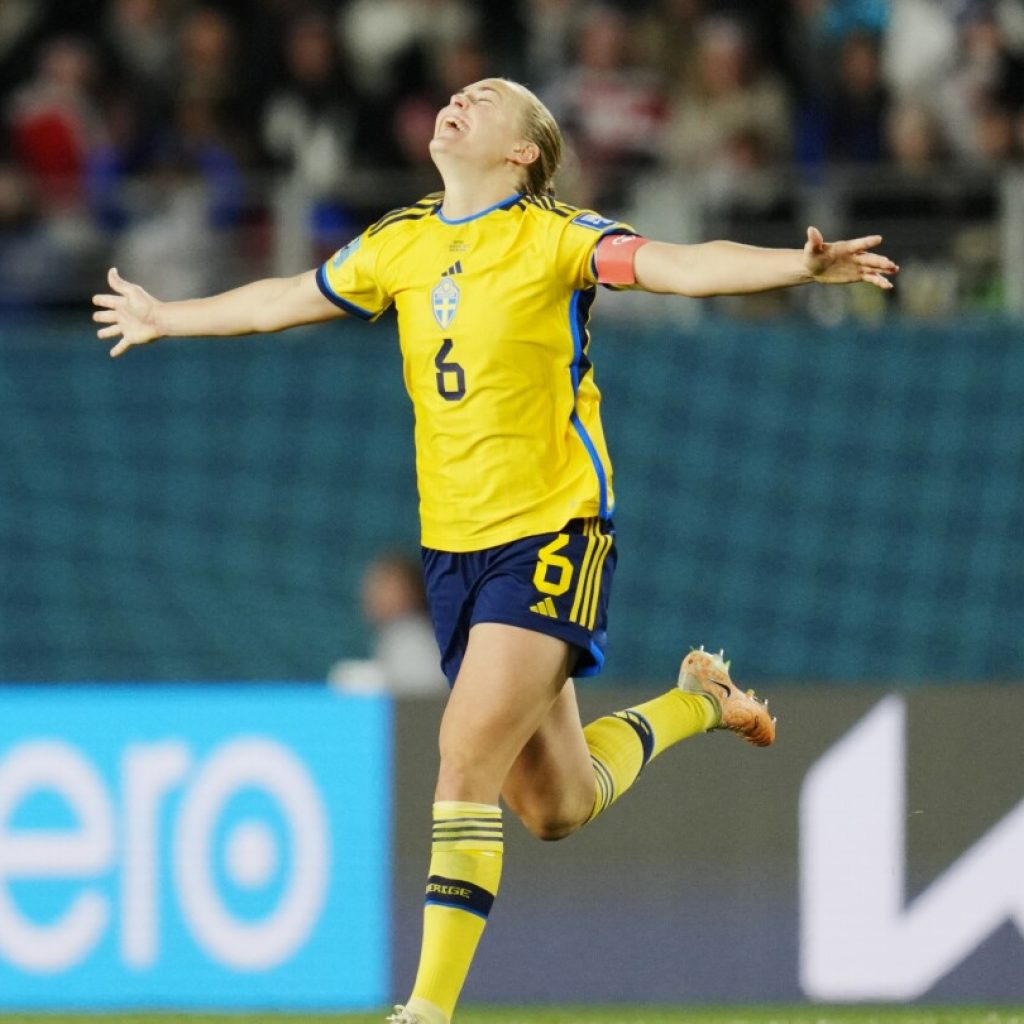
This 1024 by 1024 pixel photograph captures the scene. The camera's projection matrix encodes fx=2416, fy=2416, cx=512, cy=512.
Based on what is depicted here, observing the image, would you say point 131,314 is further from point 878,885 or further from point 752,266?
point 878,885

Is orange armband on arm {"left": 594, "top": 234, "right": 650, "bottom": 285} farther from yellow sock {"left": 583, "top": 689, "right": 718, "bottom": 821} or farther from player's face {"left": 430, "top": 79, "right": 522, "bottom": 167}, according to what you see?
yellow sock {"left": 583, "top": 689, "right": 718, "bottom": 821}

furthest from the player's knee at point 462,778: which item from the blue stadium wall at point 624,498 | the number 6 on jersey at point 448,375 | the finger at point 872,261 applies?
the blue stadium wall at point 624,498

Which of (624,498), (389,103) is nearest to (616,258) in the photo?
(624,498)

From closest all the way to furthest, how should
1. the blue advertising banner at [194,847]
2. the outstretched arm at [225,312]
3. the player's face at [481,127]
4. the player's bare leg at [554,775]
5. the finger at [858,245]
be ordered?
1. the finger at [858,245]
2. the player's face at [481,127]
3. the player's bare leg at [554,775]
4. the outstretched arm at [225,312]
5. the blue advertising banner at [194,847]

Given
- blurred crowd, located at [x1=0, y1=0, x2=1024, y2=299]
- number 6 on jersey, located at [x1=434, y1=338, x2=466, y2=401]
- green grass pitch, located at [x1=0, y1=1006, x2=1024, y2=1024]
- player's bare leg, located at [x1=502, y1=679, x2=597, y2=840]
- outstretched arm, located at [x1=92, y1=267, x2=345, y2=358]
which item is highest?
blurred crowd, located at [x1=0, y1=0, x2=1024, y2=299]

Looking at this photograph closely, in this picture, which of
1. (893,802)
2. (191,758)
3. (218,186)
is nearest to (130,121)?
(218,186)

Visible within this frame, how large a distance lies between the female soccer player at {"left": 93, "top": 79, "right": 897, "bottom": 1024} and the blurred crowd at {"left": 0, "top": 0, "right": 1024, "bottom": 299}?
4.99 m

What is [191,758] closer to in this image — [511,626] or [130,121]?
[511,626]

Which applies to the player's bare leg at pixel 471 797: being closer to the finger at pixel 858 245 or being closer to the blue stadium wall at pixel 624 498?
the finger at pixel 858 245

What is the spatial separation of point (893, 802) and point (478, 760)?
2496mm

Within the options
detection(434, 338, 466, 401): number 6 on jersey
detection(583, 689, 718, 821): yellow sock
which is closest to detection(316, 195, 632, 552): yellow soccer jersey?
detection(434, 338, 466, 401): number 6 on jersey

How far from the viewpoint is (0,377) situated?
1131 centimetres

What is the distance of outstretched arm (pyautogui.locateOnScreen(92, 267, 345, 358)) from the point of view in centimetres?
579

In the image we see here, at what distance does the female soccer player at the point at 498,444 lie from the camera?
5.27 metres
